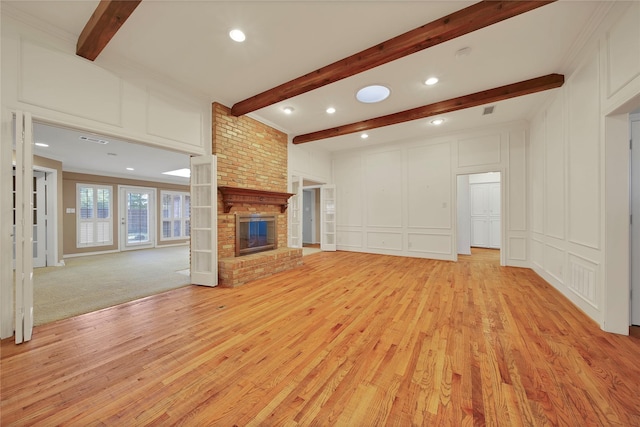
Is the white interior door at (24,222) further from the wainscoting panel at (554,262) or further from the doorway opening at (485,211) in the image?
the doorway opening at (485,211)

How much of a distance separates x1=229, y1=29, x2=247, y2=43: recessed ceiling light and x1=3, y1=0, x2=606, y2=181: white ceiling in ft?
0.18

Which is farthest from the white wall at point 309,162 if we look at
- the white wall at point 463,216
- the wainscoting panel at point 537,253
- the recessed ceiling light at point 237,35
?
the wainscoting panel at point 537,253

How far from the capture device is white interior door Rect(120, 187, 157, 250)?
7988 millimetres

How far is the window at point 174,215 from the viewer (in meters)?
9.07

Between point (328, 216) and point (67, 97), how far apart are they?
594 centimetres

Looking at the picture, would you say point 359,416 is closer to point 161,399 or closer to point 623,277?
point 161,399

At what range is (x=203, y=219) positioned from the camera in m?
3.88

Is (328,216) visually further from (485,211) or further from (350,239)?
(485,211)

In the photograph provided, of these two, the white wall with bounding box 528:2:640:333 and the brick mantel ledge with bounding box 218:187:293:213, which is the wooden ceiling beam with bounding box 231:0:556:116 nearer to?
the white wall with bounding box 528:2:640:333

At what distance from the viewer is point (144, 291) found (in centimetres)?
350

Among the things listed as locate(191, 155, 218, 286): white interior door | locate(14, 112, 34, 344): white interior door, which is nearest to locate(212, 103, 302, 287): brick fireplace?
locate(191, 155, 218, 286): white interior door

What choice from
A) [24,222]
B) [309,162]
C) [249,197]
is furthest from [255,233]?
[24,222]

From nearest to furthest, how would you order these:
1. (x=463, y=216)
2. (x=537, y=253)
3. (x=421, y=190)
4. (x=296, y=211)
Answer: (x=537, y=253)
(x=421, y=190)
(x=296, y=211)
(x=463, y=216)

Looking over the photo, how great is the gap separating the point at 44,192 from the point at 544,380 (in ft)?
30.3
